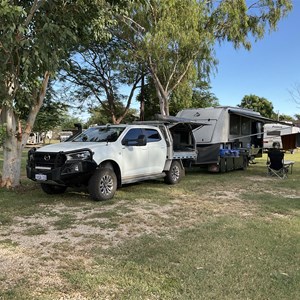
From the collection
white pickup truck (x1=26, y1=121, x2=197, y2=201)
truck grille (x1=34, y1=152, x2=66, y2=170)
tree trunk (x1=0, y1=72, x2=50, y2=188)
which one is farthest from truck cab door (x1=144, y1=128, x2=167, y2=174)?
tree trunk (x1=0, y1=72, x2=50, y2=188)

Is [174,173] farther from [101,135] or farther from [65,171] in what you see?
[65,171]

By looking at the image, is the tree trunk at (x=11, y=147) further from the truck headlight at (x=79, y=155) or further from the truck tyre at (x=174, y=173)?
the truck tyre at (x=174, y=173)

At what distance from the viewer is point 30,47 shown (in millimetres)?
7203

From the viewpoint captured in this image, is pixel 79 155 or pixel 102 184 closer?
pixel 79 155

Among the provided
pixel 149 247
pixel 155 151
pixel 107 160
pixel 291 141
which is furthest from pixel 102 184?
pixel 291 141

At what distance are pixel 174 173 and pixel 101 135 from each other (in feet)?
9.62

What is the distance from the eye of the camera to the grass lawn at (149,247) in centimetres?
376

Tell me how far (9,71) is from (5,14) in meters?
2.65

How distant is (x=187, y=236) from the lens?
559 cm

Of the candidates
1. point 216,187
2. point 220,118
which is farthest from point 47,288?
point 220,118

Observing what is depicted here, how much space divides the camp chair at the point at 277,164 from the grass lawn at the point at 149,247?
4.14 meters

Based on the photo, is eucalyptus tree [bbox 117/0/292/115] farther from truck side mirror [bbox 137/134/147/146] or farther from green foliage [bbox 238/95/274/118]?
green foliage [bbox 238/95/274/118]

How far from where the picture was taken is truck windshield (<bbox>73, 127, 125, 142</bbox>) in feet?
30.7

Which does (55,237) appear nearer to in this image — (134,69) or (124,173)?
(124,173)
